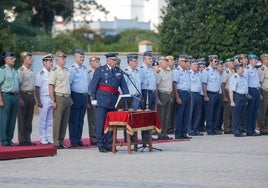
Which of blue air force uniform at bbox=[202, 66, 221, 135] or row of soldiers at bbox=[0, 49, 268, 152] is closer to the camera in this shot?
row of soldiers at bbox=[0, 49, 268, 152]

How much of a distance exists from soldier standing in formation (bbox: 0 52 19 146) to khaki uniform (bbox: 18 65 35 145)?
350mm

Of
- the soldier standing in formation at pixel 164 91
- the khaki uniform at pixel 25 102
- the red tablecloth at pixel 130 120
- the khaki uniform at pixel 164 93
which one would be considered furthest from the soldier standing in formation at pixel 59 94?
the khaki uniform at pixel 164 93

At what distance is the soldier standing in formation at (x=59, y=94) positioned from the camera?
Answer: 21.0 meters

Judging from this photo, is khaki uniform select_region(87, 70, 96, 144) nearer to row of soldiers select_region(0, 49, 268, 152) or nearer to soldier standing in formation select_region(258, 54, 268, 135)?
row of soldiers select_region(0, 49, 268, 152)

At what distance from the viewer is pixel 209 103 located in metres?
26.3

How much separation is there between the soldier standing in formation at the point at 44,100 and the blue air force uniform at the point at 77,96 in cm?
46

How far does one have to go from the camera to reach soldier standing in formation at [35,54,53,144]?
21422 millimetres

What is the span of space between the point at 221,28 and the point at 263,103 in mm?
7404

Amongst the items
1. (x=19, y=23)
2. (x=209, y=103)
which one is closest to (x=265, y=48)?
Result: (x=209, y=103)

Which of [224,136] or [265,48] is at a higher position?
[265,48]

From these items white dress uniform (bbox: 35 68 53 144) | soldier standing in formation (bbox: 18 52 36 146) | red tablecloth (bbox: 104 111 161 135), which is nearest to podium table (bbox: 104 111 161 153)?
red tablecloth (bbox: 104 111 161 135)

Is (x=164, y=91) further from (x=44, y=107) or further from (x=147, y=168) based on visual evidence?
(x=147, y=168)

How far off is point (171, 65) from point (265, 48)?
9453 millimetres

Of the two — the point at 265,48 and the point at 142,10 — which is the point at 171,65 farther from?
the point at 142,10
